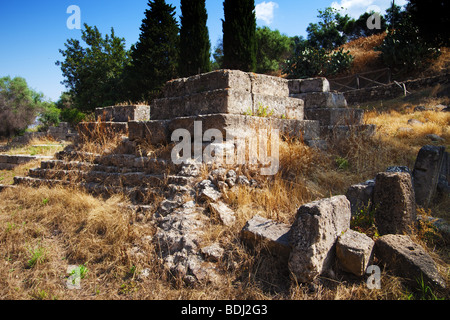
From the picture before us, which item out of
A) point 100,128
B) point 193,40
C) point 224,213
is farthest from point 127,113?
point 193,40

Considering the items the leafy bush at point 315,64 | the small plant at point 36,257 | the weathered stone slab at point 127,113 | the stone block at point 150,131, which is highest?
the leafy bush at point 315,64

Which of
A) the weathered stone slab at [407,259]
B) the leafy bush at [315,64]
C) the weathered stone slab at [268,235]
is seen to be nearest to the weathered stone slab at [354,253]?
the weathered stone slab at [407,259]

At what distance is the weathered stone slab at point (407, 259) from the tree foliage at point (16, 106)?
23322 millimetres

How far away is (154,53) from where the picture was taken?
14703 millimetres

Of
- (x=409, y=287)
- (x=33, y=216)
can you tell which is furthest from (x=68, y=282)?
(x=409, y=287)

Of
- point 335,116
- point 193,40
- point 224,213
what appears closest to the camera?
point 224,213

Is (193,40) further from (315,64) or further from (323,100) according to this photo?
(323,100)

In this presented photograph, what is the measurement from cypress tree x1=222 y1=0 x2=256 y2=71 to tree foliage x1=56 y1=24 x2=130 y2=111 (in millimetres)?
6935

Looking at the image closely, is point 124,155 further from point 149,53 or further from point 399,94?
point 399,94

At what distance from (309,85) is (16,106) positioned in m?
22.6

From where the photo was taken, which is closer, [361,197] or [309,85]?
[361,197]

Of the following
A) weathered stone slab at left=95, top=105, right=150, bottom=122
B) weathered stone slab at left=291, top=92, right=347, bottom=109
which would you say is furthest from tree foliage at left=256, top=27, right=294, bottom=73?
weathered stone slab at left=291, top=92, right=347, bottom=109

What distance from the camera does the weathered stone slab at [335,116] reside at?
6.17m

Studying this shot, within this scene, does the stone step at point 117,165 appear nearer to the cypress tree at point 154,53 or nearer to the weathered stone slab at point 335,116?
the weathered stone slab at point 335,116
